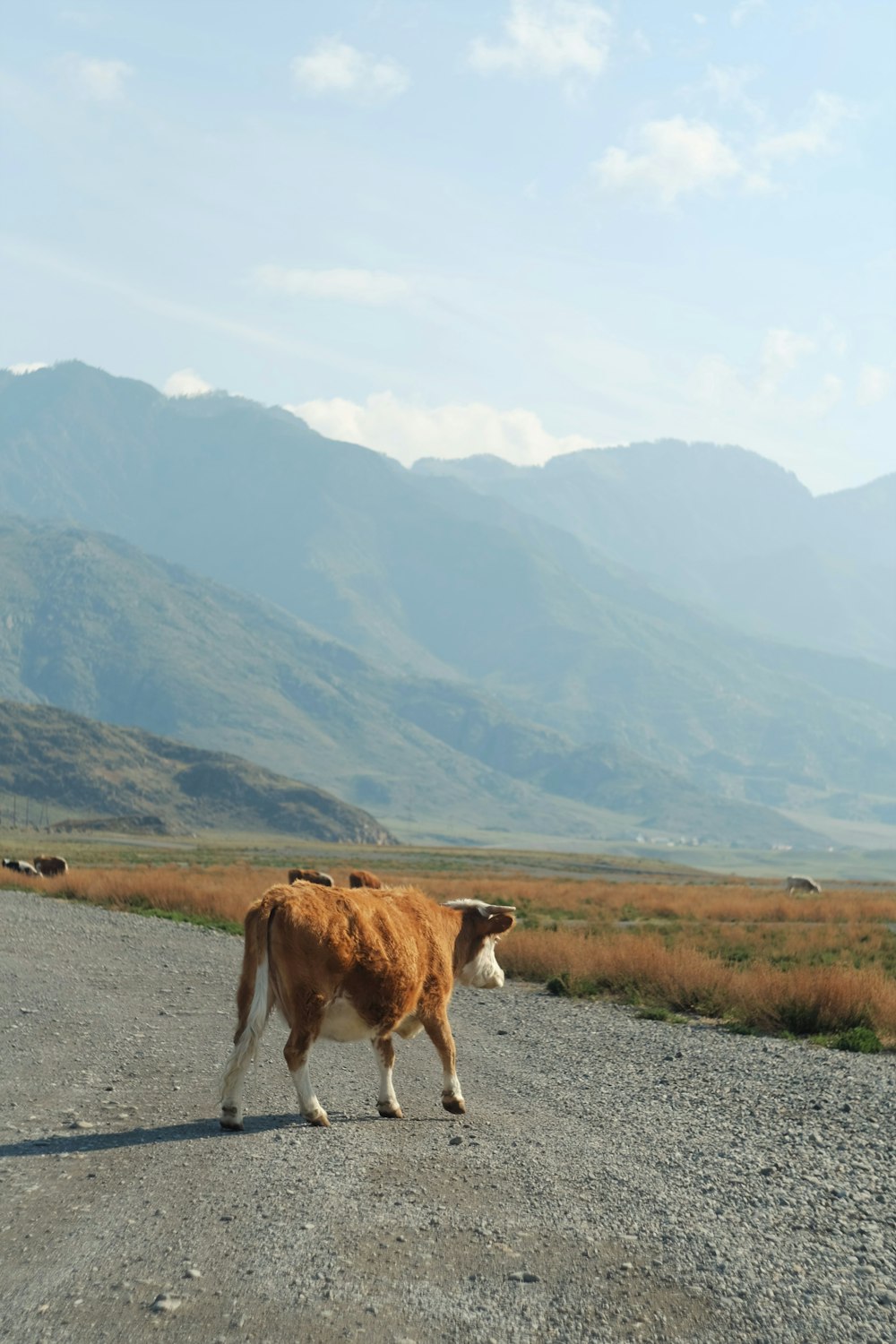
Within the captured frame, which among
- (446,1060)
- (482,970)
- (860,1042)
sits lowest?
(860,1042)

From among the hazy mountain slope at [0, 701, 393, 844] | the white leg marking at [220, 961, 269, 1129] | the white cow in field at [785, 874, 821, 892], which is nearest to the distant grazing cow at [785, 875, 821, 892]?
the white cow in field at [785, 874, 821, 892]

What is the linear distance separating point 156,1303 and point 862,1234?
4233 mm

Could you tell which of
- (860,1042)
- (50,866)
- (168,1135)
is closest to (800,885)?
(50,866)

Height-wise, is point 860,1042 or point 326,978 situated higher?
point 326,978

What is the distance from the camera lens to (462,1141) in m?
9.52

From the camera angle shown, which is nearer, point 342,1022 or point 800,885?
point 342,1022

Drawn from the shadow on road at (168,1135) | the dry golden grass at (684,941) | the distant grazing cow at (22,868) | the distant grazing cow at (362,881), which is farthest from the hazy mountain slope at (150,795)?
the shadow on road at (168,1135)

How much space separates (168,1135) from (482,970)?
3238mm

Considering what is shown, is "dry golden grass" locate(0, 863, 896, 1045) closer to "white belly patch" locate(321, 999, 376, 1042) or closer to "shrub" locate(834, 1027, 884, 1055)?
"shrub" locate(834, 1027, 884, 1055)

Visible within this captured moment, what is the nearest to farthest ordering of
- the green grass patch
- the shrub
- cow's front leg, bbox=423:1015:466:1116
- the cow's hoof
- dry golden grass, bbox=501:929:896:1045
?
the cow's hoof → cow's front leg, bbox=423:1015:466:1116 → the shrub → dry golden grass, bbox=501:929:896:1045 → the green grass patch

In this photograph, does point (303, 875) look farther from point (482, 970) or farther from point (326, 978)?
point (326, 978)

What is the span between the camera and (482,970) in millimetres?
11570

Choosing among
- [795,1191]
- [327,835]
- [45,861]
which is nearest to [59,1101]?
[795,1191]

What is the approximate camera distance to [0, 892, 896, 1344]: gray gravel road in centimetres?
631
